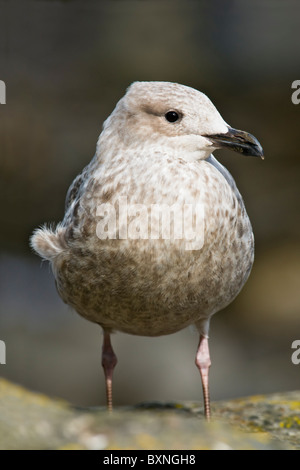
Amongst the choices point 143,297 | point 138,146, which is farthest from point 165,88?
point 143,297

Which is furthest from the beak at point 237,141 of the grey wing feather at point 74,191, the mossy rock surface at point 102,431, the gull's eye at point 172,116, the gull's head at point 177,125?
A: the mossy rock surface at point 102,431

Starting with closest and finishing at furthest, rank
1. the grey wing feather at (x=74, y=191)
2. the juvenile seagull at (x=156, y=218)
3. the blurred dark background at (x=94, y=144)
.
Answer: the juvenile seagull at (x=156, y=218)
the grey wing feather at (x=74, y=191)
the blurred dark background at (x=94, y=144)

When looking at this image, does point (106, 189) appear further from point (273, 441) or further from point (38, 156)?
point (38, 156)

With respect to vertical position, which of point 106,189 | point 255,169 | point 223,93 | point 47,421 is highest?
point 223,93

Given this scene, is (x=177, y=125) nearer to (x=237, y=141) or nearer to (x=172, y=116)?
(x=172, y=116)

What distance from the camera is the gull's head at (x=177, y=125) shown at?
4.05 meters

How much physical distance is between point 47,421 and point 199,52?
6729mm

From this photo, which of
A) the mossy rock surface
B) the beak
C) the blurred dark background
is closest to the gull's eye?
the beak

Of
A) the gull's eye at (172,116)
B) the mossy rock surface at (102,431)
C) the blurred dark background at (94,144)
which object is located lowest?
the mossy rock surface at (102,431)

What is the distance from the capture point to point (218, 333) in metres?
9.16

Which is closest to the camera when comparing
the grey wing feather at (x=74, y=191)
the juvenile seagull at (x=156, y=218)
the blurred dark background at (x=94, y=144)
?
the juvenile seagull at (x=156, y=218)

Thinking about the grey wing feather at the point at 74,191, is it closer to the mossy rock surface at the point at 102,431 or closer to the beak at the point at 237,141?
the beak at the point at 237,141
